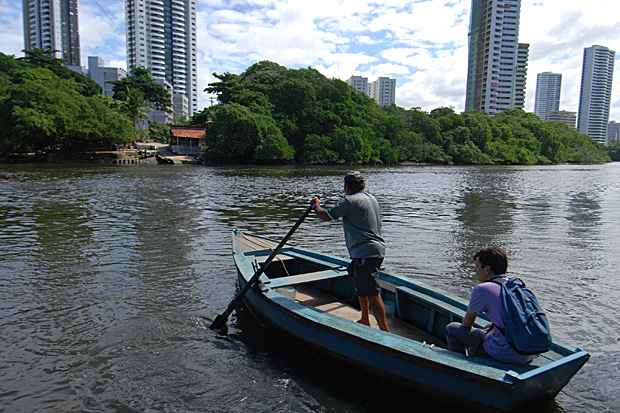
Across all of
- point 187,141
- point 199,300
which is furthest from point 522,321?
point 187,141

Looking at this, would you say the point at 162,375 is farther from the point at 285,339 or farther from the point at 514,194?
the point at 514,194

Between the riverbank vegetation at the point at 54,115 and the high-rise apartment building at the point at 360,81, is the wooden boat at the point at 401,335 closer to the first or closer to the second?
the riverbank vegetation at the point at 54,115

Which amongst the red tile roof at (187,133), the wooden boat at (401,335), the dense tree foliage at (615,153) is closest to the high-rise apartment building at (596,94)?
the dense tree foliage at (615,153)

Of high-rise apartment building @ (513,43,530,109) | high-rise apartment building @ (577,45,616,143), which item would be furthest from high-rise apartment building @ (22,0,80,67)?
high-rise apartment building @ (577,45,616,143)

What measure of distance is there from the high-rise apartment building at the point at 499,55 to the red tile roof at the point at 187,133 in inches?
4353

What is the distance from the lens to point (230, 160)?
75688 mm

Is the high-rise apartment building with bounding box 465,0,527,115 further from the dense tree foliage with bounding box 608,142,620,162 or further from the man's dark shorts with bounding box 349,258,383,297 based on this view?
the man's dark shorts with bounding box 349,258,383,297

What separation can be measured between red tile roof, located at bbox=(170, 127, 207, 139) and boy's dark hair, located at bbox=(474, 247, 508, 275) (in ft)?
251

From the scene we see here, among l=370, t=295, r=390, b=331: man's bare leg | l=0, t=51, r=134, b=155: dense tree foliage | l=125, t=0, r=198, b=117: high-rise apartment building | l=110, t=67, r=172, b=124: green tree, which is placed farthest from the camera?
l=125, t=0, r=198, b=117: high-rise apartment building

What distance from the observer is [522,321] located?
14.5 ft

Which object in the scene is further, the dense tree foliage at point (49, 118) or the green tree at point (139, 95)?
the green tree at point (139, 95)

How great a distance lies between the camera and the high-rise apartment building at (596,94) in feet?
618

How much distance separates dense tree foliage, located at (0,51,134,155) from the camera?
59.6 m

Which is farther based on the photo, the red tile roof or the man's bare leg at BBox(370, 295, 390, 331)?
the red tile roof
